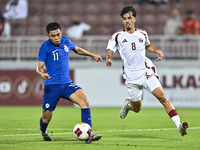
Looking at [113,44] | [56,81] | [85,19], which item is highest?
[85,19]

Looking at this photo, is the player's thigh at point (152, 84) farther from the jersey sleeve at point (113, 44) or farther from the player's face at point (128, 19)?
the player's face at point (128, 19)

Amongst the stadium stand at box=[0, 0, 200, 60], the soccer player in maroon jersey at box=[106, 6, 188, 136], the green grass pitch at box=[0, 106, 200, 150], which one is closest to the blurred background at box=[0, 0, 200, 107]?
the stadium stand at box=[0, 0, 200, 60]

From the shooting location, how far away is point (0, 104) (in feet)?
53.2

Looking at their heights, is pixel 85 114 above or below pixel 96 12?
below

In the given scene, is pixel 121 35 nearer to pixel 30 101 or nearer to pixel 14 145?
pixel 14 145

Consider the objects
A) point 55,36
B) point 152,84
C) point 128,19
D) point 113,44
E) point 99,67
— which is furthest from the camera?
point 99,67

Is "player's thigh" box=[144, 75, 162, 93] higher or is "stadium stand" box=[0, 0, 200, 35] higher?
"stadium stand" box=[0, 0, 200, 35]

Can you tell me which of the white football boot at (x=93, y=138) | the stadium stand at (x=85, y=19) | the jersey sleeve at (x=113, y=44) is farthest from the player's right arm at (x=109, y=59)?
the stadium stand at (x=85, y=19)

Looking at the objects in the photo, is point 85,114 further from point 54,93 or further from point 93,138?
point 54,93

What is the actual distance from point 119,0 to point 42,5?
385 centimetres

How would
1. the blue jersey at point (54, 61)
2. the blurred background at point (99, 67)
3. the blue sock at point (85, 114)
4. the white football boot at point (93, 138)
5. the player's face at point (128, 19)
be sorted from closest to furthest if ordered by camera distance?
the white football boot at point (93, 138) → the blue sock at point (85, 114) → the blue jersey at point (54, 61) → the player's face at point (128, 19) → the blurred background at point (99, 67)

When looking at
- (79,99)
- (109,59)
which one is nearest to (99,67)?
(109,59)

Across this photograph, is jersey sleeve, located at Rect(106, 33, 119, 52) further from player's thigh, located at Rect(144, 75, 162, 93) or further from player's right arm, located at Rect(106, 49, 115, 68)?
player's thigh, located at Rect(144, 75, 162, 93)

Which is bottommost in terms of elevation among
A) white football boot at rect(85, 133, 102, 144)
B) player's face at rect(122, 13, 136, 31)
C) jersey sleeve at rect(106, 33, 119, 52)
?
white football boot at rect(85, 133, 102, 144)
